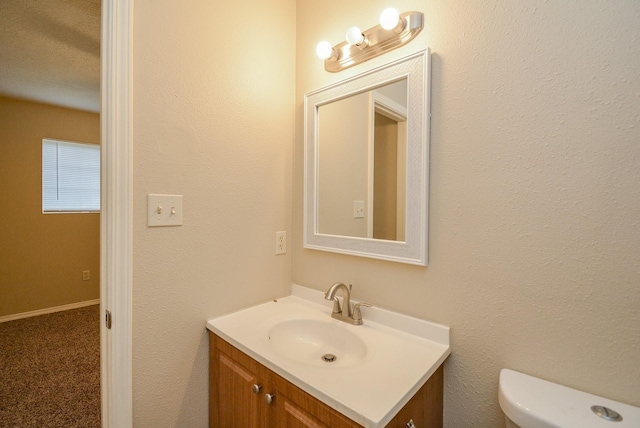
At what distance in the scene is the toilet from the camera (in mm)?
640

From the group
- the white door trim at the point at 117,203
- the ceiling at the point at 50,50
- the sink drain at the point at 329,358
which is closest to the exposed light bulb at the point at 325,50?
the white door trim at the point at 117,203

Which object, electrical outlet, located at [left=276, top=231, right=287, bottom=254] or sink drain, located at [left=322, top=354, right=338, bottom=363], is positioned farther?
electrical outlet, located at [left=276, top=231, right=287, bottom=254]

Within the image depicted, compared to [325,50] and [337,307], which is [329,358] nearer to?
[337,307]

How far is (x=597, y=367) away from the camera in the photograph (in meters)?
0.72

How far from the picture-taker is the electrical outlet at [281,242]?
1.44 m

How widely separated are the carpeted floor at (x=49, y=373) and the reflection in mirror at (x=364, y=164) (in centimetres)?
192

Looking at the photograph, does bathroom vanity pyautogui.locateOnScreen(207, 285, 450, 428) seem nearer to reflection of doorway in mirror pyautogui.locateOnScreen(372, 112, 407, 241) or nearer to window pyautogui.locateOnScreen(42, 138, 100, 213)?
reflection of doorway in mirror pyautogui.locateOnScreen(372, 112, 407, 241)

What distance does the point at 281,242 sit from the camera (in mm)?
1455

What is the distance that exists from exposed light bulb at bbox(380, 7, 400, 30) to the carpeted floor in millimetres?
2535

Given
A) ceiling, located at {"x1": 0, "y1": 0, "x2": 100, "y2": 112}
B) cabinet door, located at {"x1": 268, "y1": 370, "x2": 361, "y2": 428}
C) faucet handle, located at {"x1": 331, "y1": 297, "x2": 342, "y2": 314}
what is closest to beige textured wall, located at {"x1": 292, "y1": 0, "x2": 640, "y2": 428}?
faucet handle, located at {"x1": 331, "y1": 297, "x2": 342, "y2": 314}

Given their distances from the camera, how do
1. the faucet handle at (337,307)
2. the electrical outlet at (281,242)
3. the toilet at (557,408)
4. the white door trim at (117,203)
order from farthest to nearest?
the electrical outlet at (281,242)
the faucet handle at (337,307)
the white door trim at (117,203)
the toilet at (557,408)

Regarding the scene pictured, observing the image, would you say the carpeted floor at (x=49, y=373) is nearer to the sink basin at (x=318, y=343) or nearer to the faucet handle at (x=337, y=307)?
the sink basin at (x=318, y=343)

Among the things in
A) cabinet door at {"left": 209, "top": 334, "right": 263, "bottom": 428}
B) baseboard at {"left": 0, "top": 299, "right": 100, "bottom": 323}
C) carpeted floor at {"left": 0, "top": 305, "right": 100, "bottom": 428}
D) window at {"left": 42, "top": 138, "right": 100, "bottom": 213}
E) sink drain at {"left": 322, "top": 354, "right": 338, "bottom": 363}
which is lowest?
carpeted floor at {"left": 0, "top": 305, "right": 100, "bottom": 428}

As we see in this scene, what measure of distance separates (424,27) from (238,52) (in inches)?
30.8
